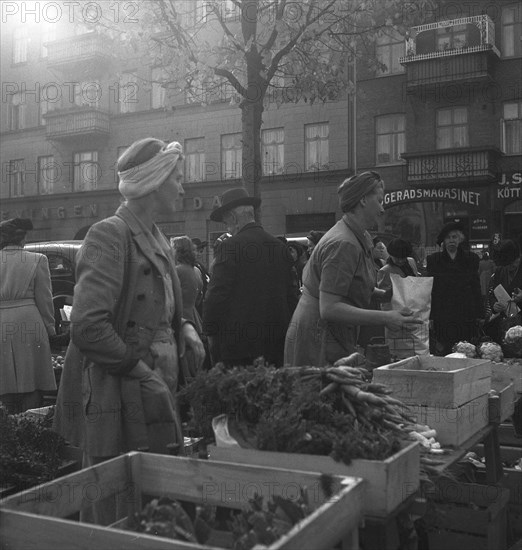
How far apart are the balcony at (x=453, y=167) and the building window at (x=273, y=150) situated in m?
4.72

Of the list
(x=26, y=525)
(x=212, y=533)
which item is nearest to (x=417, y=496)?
(x=212, y=533)

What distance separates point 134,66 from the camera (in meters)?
29.1

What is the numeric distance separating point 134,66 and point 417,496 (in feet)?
92.9

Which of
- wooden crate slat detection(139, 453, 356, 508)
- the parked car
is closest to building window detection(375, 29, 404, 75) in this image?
the parked car

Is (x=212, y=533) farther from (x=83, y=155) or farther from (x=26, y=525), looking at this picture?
(x=83, y=155)

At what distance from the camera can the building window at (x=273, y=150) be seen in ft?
87.2

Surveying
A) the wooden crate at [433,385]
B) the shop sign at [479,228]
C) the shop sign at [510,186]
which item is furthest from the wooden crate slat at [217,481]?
the shop sign at [510,186]

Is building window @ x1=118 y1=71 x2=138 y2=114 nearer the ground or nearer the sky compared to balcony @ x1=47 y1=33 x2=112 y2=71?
nearer the ground

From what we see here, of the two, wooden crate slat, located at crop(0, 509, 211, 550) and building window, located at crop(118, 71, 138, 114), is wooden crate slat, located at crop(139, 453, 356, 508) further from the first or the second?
building window, located at crop(118, 71, 138, 114)

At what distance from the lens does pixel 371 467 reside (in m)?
2.38

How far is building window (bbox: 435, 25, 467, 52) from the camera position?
23344 millimetres

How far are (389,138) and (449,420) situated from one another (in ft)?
73.6

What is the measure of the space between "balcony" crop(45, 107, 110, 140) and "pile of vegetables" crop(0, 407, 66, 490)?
27876 millimetres

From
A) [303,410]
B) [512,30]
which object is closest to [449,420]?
[303,410]
